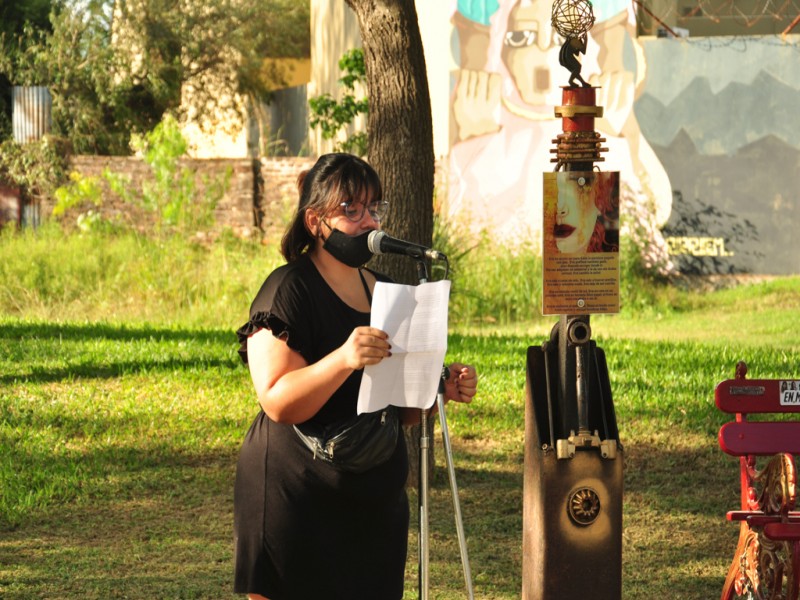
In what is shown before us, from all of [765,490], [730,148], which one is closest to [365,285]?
[765,490]

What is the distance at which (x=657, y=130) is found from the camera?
17703 millimetres

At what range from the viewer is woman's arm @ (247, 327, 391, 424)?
3.12 meters

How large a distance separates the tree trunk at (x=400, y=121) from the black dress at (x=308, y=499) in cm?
376

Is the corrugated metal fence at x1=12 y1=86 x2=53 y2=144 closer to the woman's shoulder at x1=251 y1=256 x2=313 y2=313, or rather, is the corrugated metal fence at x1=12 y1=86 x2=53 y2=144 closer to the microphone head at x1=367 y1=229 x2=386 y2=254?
the woman's shoulder at x1=251 y1=256 x2=313 y2=313

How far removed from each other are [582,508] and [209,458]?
168 inches

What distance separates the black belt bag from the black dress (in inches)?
1.2

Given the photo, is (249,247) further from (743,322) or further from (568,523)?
(568,523)

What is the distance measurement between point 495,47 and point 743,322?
19.4 ft

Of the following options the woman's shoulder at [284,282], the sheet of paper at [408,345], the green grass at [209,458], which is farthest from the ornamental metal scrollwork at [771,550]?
the woman's shoulder at [284,282]

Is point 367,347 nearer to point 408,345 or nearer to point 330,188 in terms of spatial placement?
point 408,345

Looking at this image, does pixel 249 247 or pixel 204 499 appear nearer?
pixel 204 499

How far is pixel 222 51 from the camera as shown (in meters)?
26.0

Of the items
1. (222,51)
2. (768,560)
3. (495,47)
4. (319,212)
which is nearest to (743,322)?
(495,47)

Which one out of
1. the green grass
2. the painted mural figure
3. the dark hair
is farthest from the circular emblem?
the painted mural figure
